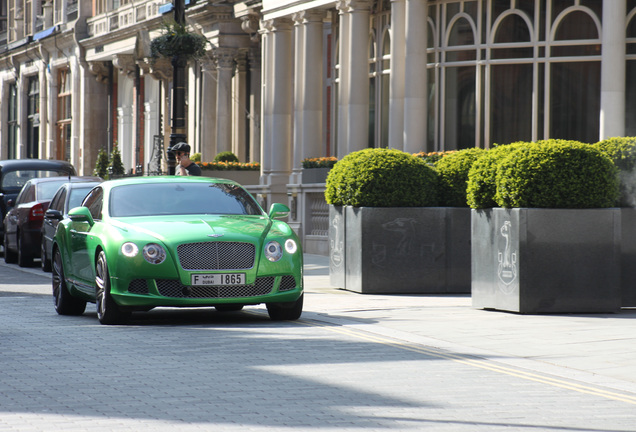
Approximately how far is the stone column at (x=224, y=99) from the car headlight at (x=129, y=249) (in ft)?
87.1

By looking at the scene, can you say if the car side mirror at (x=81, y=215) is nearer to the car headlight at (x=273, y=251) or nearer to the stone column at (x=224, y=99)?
the car headlight at (x=273, y=251)

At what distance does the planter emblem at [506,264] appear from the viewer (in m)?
13.7

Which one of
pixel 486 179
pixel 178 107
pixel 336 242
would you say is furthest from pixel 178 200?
pixel 178 107

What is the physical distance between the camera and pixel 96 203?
1405cm

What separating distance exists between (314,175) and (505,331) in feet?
52.8

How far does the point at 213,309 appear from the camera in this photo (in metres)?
14.7

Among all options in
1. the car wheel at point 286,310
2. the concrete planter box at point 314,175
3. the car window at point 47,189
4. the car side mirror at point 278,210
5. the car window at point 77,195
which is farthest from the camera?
the concrete planter box at point 314,175

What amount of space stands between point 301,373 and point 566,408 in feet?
7.11

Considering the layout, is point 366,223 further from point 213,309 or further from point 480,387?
point 480,387

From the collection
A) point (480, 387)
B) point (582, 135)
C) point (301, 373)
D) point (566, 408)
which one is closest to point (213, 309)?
point (301, 373)

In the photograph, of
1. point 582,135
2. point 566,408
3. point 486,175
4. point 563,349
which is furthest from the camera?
point 582,135

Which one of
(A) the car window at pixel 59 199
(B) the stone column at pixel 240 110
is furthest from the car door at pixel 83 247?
(B) the stone column at pixel 240 110

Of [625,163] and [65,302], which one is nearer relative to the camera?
[65,302]

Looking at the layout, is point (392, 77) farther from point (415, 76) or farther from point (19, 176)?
point (19, 176)
